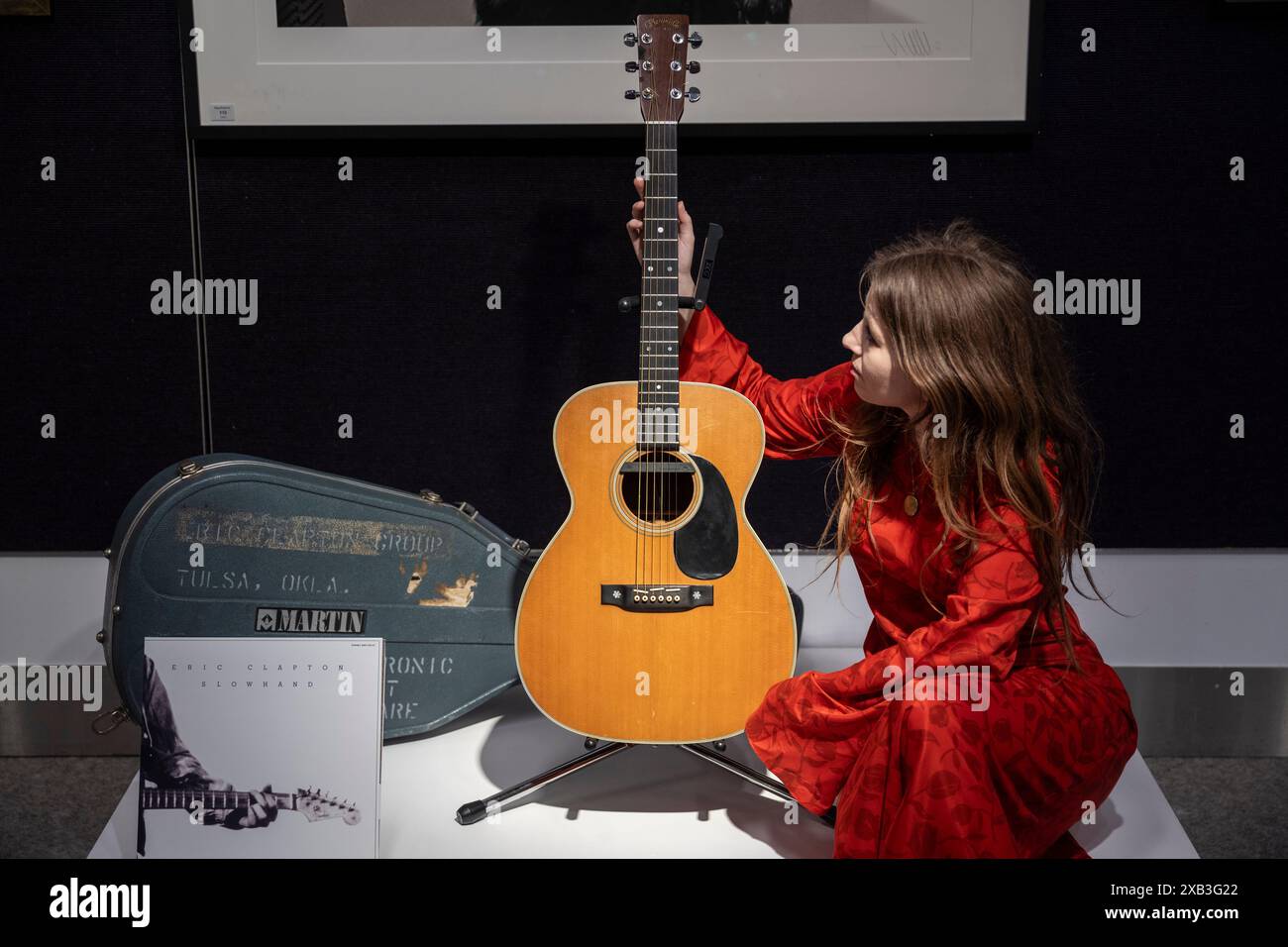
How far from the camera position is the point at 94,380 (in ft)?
6.56

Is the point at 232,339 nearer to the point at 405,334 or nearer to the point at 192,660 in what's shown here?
the point at 405,334

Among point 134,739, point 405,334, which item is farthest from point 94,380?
point 134,739

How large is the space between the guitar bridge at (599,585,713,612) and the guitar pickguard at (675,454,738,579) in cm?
3

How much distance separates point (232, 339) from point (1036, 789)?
1.55 metres

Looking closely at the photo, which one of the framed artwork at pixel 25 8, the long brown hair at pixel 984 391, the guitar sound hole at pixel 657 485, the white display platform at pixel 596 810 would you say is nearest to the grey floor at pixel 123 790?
the white display platform at pixel 596 810

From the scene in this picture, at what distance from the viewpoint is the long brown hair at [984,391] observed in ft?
4.48

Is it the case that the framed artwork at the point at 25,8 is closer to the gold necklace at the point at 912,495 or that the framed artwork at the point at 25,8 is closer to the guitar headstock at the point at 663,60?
the guitar headstock at the point at 663,60

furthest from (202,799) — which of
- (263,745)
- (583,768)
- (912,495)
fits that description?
(912,495)

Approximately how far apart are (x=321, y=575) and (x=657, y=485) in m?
0.57

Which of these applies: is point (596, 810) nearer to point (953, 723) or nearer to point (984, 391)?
point (953, 723)

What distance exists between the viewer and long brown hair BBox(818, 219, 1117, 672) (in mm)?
1366

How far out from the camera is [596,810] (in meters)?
1.61

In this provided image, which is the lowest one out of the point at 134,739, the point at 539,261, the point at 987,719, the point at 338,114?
the point at 134,739

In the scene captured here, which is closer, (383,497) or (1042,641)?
(1042,641)
